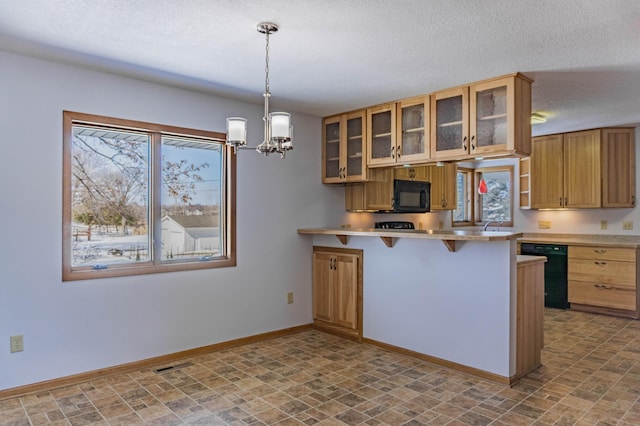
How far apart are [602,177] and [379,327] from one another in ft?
12.4

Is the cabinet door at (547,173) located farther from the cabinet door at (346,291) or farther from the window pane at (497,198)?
the cabinet door at (346,291)

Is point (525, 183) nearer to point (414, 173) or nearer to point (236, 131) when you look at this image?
point (414, 173)

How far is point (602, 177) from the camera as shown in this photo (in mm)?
5535

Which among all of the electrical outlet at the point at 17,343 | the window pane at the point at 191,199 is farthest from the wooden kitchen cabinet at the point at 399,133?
the electrical outlet at the point at 17,343

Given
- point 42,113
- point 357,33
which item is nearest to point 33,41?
point 42,113

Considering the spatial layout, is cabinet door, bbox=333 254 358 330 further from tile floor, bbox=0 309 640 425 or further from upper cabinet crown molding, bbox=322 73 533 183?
upper cabinet crown molding, bbox=322 73 533 183

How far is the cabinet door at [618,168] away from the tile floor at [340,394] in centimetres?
238

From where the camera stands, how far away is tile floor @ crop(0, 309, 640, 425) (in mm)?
2660

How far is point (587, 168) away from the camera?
5.63 m

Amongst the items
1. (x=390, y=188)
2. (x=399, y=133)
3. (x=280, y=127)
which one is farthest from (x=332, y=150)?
(x=280, y=127)

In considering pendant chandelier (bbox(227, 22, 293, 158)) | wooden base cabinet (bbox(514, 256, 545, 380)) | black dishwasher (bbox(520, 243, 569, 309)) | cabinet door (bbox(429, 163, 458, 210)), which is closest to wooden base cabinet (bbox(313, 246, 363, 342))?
wooden base cabinet (bbox(514, 256, 545, 380))

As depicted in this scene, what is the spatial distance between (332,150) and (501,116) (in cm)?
201

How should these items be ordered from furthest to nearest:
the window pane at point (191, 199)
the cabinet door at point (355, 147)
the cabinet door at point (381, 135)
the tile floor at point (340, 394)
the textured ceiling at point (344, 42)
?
the cabinet door at point (355, 147), the cabinet door at point (381, 135), the window pane at point (191, 199), the tile floor at point (340, 394), the textured ceiling at point (344, 42)

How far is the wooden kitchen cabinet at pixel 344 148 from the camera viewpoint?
15.1ft
